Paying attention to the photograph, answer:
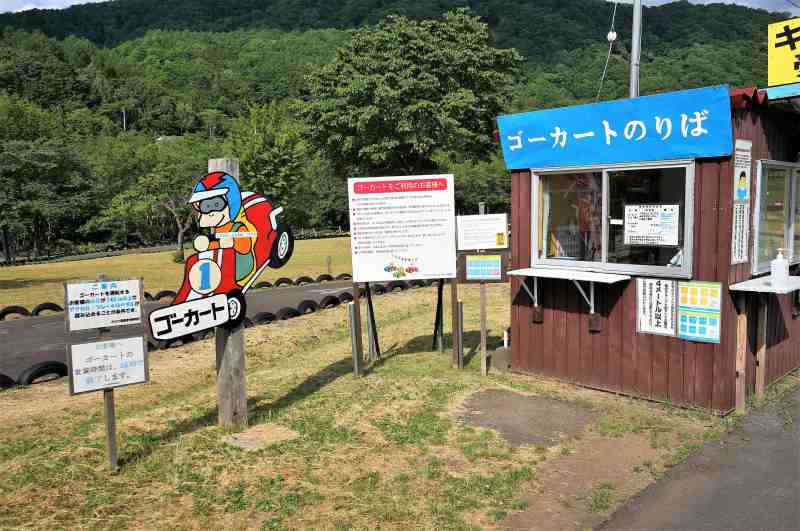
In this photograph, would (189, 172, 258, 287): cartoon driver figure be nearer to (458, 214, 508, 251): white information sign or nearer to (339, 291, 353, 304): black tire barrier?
(458, 214, 508, 251): white information sign

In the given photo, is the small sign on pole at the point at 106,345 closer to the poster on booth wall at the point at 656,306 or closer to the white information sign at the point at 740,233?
the poster on booth wall at the point at 656,306

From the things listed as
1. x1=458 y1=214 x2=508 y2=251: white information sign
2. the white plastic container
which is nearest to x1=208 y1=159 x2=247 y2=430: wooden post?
x1=458 y1=214 x2=508 y2=251: white information sign

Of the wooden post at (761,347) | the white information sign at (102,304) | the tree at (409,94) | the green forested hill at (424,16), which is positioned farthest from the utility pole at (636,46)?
the green forested hill at (424,16)

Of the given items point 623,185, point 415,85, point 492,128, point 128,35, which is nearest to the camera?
point 623,185

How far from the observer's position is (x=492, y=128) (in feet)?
102

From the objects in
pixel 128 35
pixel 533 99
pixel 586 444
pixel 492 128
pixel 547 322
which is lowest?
pixel 586 444

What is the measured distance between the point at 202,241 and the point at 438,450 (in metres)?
3.12

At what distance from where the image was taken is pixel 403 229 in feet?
27.7

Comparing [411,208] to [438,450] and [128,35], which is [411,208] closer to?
[438,450]

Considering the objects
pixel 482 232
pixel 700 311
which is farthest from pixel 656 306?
pixel 482 232

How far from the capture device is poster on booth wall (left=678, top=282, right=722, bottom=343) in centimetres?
658

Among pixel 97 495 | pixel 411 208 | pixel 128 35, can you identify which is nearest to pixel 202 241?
pixel 97 495

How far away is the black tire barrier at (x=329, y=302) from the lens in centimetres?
1411

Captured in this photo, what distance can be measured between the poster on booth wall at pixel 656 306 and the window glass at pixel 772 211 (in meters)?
1.33
